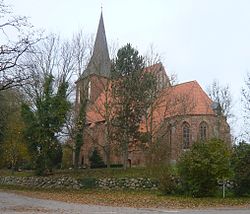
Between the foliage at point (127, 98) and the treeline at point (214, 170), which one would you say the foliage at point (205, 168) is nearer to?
the treeline at point (214, 170)

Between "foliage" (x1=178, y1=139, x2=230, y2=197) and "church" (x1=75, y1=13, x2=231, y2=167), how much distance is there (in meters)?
10.6

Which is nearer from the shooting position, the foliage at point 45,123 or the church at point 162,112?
the foliage at point 45,123

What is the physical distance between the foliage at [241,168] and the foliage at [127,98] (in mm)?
15472

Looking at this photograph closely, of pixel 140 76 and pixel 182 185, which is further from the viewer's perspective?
pixel 140 76

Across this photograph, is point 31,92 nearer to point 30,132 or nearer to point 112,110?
point 30,132

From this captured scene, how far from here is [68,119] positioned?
39.5 m

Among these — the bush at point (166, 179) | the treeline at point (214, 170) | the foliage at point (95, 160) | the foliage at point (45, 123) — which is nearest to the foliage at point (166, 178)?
the bush at point (166, 179)

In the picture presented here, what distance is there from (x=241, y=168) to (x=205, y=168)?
235cm

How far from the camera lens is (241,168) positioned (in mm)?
24562

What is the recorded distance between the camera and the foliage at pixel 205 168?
2403 cm

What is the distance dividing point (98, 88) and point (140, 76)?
6.46 m

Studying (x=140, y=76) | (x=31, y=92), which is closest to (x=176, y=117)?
(x=140, y=76)

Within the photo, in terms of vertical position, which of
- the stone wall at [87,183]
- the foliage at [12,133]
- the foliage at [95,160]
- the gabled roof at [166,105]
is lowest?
the stone wall at [87,183]

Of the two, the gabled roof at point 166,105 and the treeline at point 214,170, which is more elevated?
the gabled roof at point 166,105
